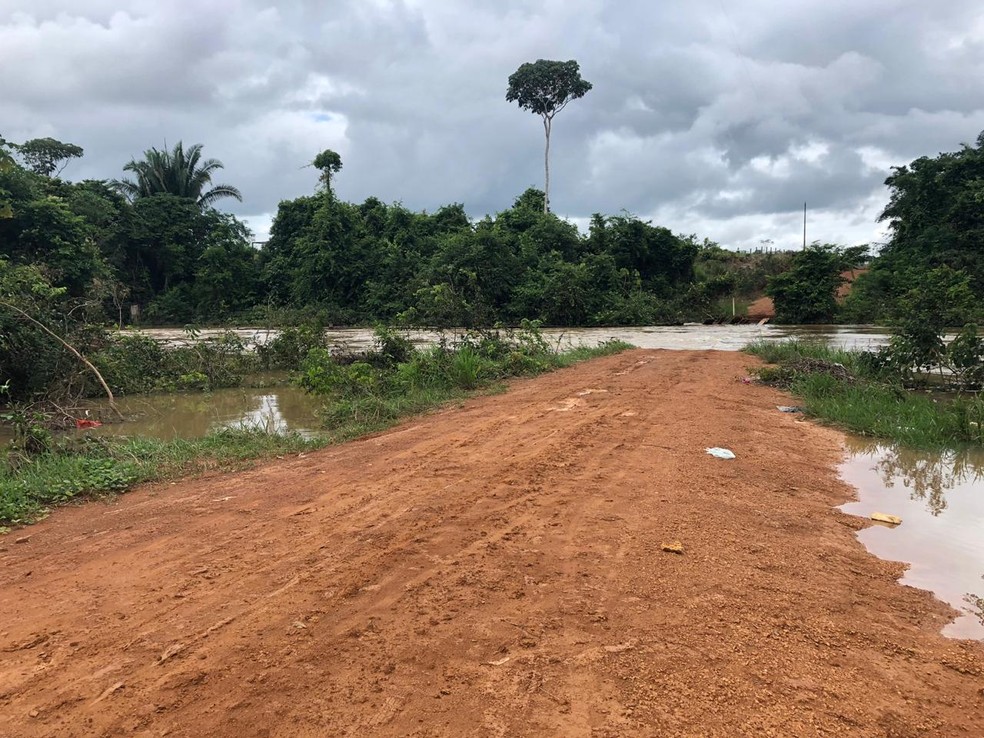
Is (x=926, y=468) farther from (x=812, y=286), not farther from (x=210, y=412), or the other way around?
(x=812, y=286)

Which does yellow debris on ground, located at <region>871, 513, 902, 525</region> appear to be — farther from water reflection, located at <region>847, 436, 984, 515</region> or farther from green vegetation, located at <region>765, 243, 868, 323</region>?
green vegetation, located at <region>765, 243, 868, 323</region>

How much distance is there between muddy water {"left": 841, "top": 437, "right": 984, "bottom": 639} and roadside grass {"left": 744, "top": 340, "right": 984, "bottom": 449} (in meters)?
0.32

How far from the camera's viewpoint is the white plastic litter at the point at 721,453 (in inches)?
239

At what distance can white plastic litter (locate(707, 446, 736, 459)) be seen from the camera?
19.9ft

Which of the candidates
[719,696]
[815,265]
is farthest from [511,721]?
[815,265]

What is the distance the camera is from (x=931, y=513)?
4863 mm

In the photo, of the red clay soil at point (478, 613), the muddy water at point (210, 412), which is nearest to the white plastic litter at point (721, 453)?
the red clay soil at point (478, 613)

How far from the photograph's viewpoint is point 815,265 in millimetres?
30875

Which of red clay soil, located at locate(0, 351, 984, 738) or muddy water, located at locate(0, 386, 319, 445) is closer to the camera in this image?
red clay soil, located at locate(0, 351, 984, 738)

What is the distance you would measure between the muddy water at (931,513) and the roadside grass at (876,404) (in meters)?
0.32

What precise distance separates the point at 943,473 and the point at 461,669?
5.58m

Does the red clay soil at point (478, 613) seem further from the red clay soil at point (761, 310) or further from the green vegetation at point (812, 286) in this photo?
the red clay soil at point (761, 310)

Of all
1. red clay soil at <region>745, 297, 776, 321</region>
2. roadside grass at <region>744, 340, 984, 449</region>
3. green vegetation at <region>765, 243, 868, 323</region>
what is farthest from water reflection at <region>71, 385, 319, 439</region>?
red clay soil at <region>745, 297, 776, 321</region>

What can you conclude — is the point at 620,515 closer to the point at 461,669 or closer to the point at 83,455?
the point at 461,669
